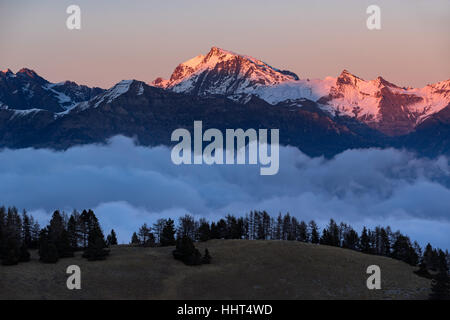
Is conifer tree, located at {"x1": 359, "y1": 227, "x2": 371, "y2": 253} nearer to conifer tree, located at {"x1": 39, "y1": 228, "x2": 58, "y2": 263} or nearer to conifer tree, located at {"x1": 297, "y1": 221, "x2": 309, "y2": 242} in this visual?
Answer: conifer tree, located at {"x1": 297, "y1": 221, "x2": 309, "y2": 242}

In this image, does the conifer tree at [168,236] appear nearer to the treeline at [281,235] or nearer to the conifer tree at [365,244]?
the treeline at [281,235]

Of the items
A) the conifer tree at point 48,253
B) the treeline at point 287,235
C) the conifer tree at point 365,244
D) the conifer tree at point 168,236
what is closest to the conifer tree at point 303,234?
the treeline at point 287,235

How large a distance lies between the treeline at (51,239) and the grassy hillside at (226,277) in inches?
103

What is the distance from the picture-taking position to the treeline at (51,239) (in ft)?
404

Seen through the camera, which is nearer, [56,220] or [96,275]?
[96,275]

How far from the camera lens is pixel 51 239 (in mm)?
139250

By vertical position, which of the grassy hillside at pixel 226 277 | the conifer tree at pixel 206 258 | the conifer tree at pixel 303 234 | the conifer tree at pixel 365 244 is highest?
the conifer tree at pixel 303 234

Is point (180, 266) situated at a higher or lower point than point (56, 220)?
lower
